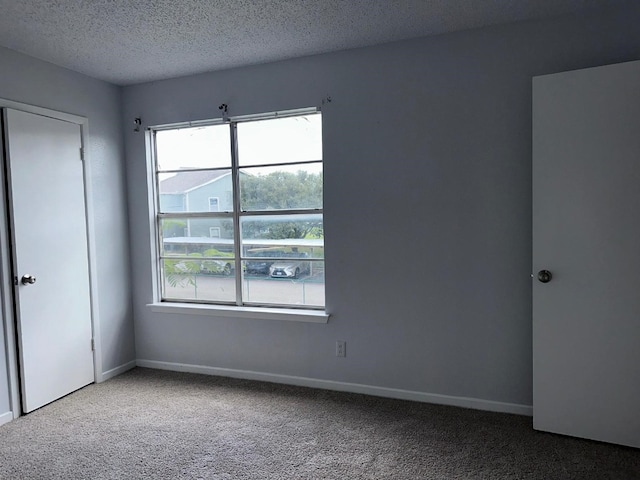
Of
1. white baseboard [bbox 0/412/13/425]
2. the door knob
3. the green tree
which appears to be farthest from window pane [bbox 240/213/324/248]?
white baseboard [bbox 0/412/13/425]

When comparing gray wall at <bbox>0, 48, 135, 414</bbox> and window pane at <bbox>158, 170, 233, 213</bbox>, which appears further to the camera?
window pane at <bbox>158, 170, 233, 213</bbox>

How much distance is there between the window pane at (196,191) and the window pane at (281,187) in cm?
16

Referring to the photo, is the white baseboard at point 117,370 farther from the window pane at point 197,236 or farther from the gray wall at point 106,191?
the window pane at point 197,236

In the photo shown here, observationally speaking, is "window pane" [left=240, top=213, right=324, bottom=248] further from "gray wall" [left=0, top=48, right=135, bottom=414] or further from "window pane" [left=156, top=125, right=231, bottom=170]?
"gray wall" [left=0, top=48, right=135, bottom=414]

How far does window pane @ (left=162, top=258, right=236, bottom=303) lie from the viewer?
11.5 ft

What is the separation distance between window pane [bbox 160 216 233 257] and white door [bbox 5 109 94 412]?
0.66 m

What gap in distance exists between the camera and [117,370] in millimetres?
3545

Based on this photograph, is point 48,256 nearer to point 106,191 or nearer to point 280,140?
point 106,191

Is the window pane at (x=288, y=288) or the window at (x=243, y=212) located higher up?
the window at (x=243, y=212)

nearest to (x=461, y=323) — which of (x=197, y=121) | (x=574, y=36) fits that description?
(x=574, y=36)

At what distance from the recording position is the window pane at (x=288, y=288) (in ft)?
10.5

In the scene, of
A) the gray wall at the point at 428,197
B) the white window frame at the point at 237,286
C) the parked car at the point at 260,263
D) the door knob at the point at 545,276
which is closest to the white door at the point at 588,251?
the door knob at the point at 545,276

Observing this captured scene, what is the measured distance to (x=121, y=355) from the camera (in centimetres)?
361

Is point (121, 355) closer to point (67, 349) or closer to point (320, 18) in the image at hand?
point (67, 349)
